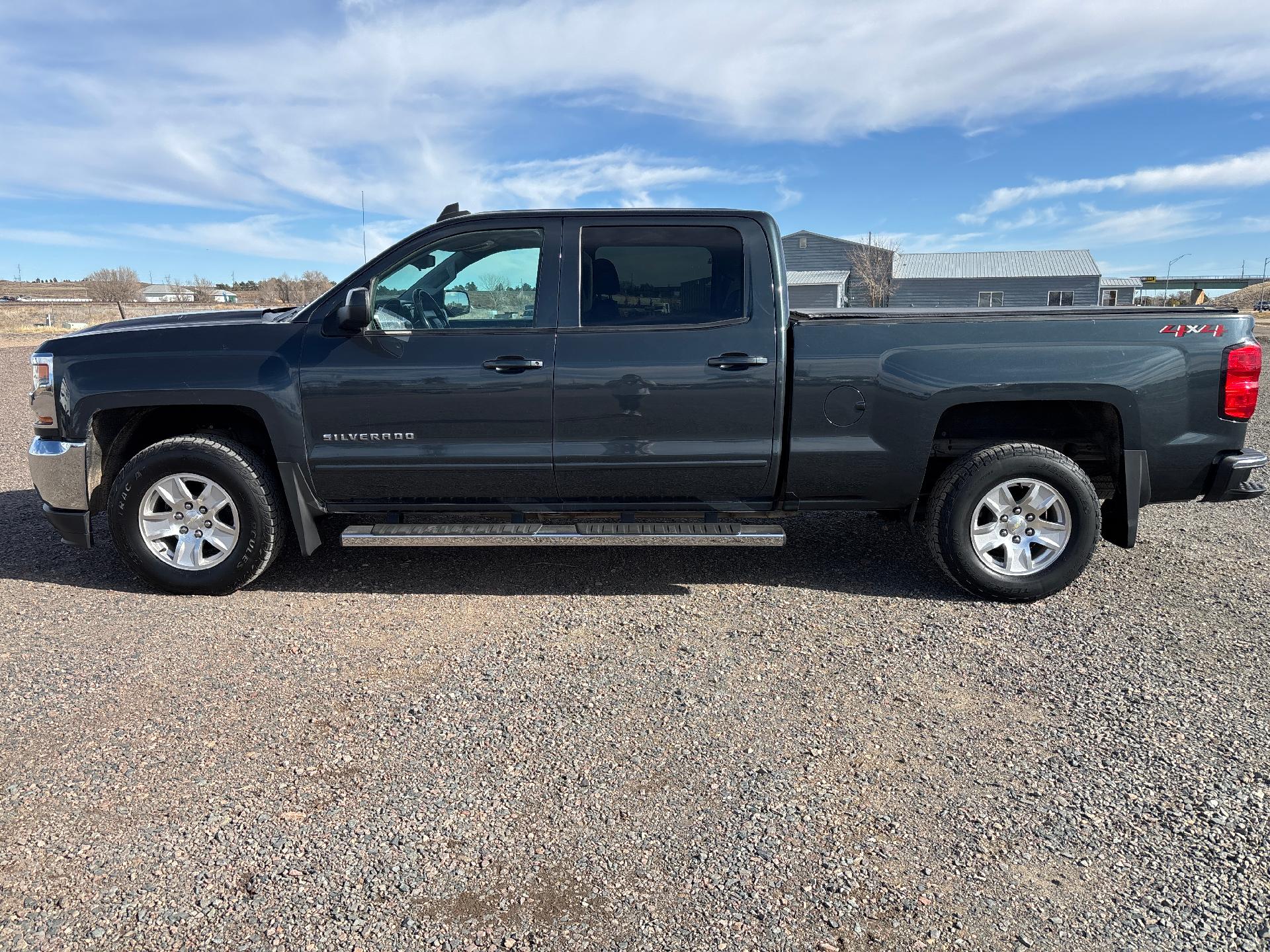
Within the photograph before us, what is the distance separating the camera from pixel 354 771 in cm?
292

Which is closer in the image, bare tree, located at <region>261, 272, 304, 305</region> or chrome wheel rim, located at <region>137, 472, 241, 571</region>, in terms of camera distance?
chrome wheel rim, located at <region>137, 472, 241, 571</region>

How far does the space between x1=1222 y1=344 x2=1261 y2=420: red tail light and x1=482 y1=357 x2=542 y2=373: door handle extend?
3380 mm

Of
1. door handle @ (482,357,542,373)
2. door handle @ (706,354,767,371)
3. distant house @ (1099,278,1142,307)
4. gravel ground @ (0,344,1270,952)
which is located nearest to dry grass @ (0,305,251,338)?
door handle @ (482,357,542,373)

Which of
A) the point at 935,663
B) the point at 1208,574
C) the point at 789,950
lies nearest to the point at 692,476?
the point at 935,663

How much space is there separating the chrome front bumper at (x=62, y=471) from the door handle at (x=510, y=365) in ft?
7.25

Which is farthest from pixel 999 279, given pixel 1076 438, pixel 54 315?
pixel 54 315

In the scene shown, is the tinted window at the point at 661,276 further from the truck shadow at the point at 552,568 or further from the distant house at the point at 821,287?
the distant house at the point at 821,287

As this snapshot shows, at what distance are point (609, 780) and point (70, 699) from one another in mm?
2242

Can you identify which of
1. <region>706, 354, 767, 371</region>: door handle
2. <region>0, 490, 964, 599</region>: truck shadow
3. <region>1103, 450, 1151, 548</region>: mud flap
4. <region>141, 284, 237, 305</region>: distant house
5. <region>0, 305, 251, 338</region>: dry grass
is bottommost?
<region>0, 490, 964, 599</region>: truck shadow

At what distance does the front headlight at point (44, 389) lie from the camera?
14.9 ft

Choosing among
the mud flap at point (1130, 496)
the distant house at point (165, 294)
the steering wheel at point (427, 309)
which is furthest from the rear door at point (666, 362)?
the distant house at point (165, 294)

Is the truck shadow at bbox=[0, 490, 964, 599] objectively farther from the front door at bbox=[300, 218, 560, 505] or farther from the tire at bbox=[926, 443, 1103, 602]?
the front door at bbox=[300, 218, 560, 505]

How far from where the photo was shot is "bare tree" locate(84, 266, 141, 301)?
6481 cm

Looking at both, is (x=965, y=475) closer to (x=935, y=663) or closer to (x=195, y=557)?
(x=935, y=663)
